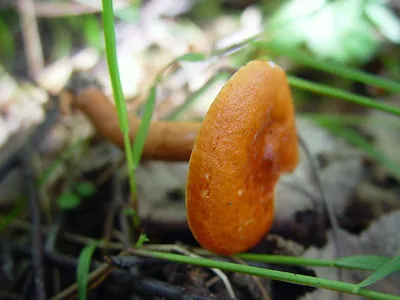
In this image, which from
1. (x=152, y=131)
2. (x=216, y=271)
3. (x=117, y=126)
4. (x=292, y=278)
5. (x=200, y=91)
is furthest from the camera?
(x=200, y=91)

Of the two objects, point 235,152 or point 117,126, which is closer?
point 235,152

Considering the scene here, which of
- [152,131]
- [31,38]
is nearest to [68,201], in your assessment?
[152,131]

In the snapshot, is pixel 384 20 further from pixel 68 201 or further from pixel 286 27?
pixel 68 201

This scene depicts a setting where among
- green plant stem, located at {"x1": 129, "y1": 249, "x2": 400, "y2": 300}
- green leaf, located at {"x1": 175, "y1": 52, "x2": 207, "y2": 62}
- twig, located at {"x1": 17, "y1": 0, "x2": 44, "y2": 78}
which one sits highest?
twig, located at {"x1": 17, "y1": 0, "x2": 44, "y2": 78}

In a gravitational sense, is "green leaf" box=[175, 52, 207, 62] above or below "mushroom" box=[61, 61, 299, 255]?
above

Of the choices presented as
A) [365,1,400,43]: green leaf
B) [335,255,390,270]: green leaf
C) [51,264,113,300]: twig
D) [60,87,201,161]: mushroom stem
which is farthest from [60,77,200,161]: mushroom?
[365,1,400,43]: green leaf

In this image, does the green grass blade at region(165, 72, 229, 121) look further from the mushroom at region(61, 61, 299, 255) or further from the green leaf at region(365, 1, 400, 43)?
the green leaf at region(365, 1, 400, 43)

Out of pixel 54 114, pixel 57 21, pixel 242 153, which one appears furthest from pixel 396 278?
pixel 57 21
